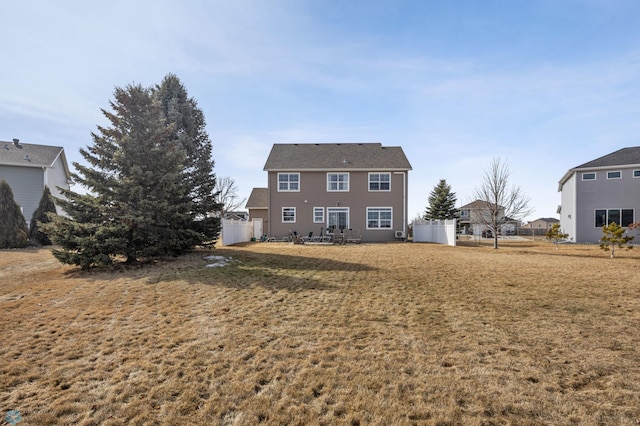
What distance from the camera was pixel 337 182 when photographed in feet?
76.5

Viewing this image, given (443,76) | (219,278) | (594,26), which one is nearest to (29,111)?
(219,278)

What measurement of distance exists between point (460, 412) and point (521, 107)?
50.7 feet

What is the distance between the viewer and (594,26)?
32.8ft

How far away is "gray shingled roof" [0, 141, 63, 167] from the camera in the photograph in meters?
22.2

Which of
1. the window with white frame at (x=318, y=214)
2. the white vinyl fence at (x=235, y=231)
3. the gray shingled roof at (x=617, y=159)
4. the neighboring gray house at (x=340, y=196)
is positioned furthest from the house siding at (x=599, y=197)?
the white vinyl fence at (x=235, y=231)

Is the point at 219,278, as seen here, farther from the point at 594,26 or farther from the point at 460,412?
the point at 594,26

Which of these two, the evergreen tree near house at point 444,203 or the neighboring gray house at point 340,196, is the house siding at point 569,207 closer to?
the evergreen tree near house at point 444,203

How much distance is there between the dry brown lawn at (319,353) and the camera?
272 centimetres

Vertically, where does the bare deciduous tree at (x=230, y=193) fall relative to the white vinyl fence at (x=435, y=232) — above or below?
above

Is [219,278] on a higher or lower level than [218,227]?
lower

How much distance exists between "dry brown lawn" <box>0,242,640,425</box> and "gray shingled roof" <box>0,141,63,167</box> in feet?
70.8

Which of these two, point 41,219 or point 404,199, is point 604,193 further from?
point 41,219

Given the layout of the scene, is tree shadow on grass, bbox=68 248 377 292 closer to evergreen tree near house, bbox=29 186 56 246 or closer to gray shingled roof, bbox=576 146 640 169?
evergreen tree near house, bbox=29 186 56 246

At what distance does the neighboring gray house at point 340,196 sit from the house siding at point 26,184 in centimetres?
1756
